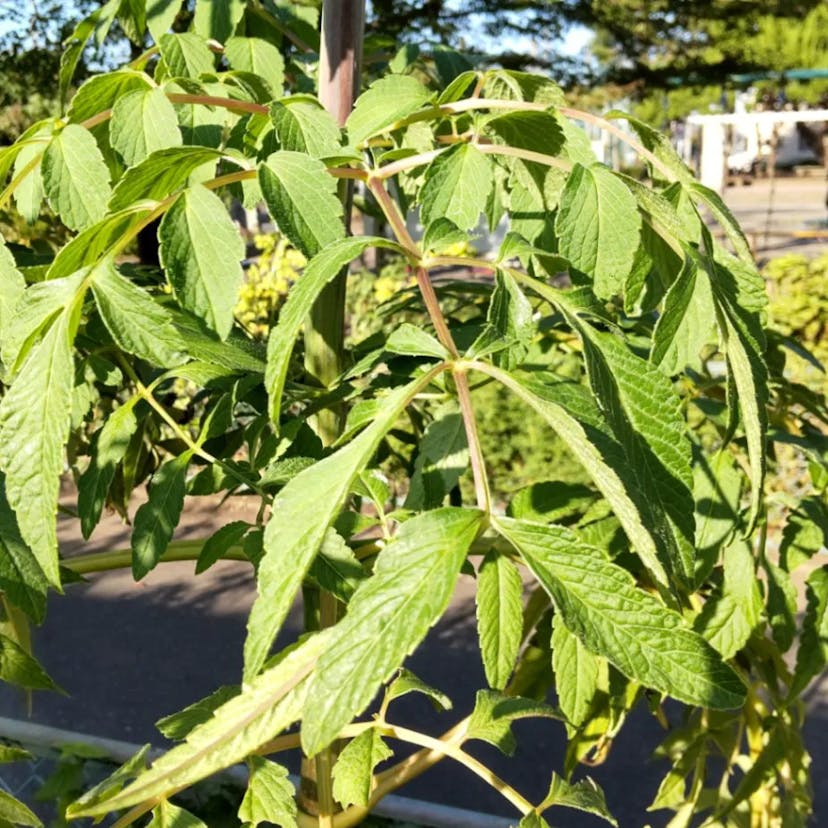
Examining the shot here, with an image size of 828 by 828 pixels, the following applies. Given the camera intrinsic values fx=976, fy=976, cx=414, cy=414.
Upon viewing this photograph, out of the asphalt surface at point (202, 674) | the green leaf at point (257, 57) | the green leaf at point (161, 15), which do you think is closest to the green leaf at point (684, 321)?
the green leaf at point (257, 57)

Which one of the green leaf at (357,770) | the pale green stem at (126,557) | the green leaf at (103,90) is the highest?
the green leaf at (103,90)

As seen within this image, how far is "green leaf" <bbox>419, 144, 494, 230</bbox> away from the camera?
51 cm

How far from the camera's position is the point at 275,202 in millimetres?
465

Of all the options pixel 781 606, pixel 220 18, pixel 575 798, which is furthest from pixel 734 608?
pixel 220 18

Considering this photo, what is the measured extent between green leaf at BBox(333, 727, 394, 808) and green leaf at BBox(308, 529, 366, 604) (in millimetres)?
146

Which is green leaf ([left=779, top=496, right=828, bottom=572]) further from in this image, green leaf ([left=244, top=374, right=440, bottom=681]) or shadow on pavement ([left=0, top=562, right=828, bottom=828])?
shadow on pavement ([left=0, top=562, right=828, bottom=828])

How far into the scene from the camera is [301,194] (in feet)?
1.54

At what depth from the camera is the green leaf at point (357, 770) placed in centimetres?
61

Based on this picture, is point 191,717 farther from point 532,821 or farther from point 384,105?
point 384,105

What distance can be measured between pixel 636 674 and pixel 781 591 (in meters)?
0.54

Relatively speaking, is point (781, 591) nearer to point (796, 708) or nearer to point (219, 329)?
point (796, 708)

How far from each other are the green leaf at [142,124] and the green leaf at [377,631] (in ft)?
1.04

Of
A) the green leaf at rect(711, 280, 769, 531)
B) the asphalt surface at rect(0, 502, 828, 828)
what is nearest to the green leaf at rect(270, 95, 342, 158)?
the green leaf at rect(711, 280, 769, 531)

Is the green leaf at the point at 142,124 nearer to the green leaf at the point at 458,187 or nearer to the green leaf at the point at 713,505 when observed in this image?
the green leaf at the point at 458,187
